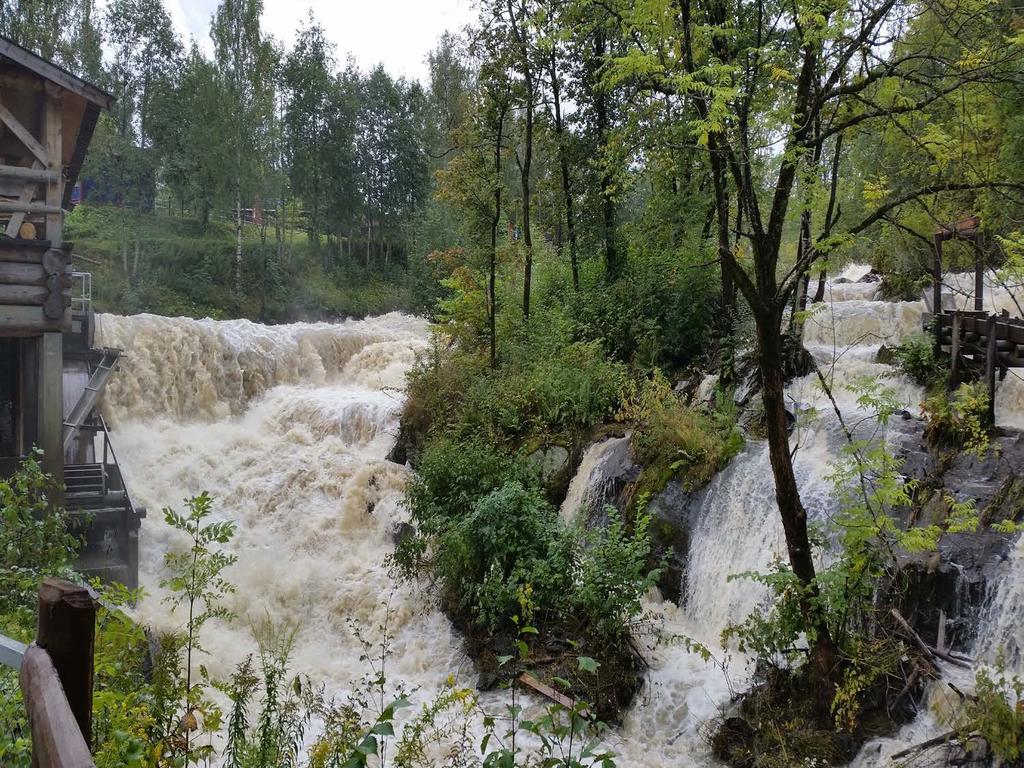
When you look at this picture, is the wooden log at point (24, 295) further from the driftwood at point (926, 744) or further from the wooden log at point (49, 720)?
the driftwood at point (926, 744)

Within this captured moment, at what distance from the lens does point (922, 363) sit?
942 cm

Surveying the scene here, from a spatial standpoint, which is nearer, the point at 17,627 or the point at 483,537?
the point at 17,627

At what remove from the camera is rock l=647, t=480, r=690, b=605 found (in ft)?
27.5

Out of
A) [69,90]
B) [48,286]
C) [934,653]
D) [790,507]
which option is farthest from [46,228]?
[934,653]

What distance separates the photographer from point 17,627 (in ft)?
13.8

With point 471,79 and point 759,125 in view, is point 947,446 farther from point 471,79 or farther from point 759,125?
point 471,79

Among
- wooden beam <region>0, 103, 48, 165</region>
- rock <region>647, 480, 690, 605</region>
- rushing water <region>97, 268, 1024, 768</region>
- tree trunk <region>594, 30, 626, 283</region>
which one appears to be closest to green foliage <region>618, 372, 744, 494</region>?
rock <region>647, 480, 690, 605</region>

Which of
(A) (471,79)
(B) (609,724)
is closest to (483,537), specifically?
(B) (609,724)

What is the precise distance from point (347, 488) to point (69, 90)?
7.42 metres

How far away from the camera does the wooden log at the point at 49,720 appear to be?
1.43 m

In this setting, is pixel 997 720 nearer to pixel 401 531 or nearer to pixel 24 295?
pixel 401 531

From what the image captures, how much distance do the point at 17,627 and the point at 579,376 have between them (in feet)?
28.1

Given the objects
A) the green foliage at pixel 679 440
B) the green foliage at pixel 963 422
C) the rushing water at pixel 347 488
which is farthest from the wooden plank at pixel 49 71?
the green foliage at pixel 963 422

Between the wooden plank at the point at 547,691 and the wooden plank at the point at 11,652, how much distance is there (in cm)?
557
